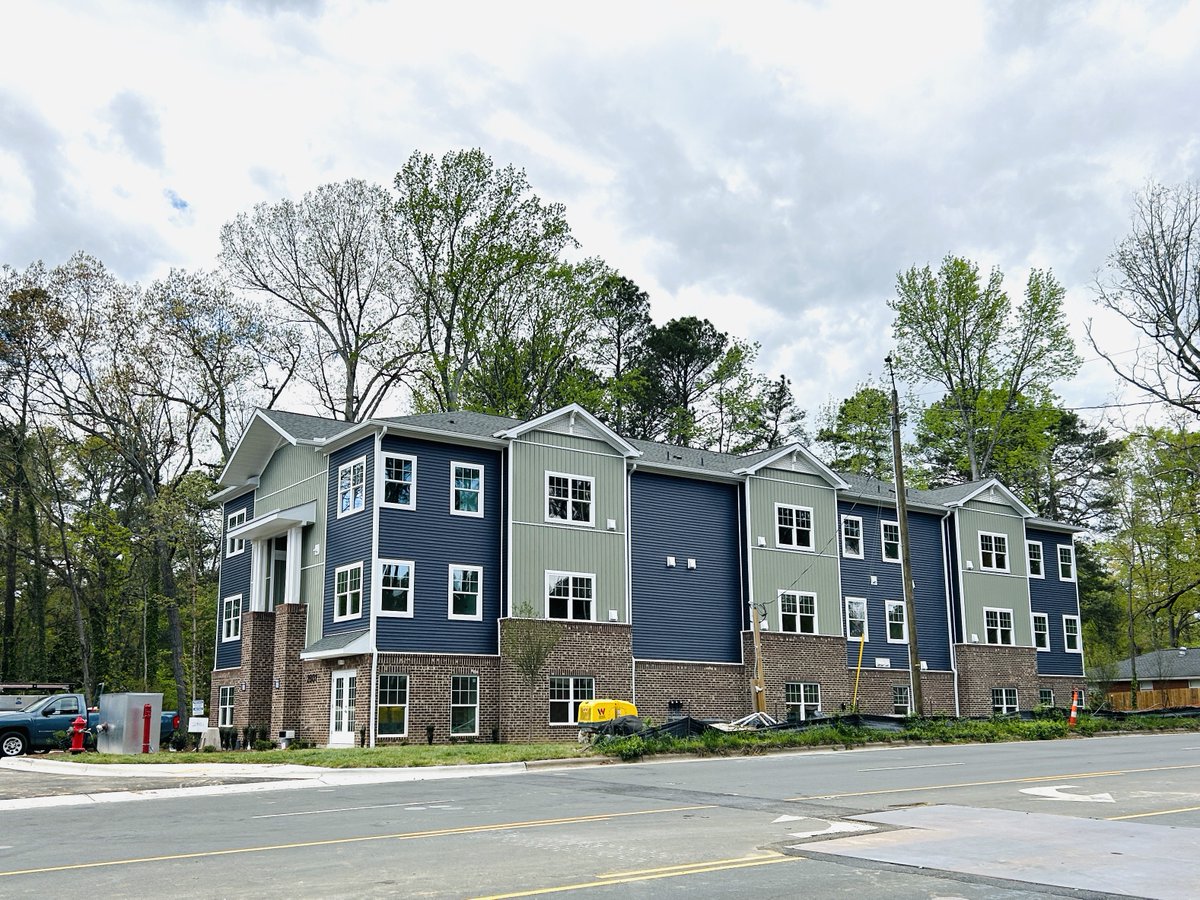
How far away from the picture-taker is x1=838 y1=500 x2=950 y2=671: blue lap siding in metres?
42.8

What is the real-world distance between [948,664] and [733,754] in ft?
74.4

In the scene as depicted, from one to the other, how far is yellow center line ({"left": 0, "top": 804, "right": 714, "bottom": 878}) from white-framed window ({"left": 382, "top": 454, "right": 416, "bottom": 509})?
749 inches

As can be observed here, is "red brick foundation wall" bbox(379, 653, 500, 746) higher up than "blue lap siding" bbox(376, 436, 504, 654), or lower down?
lower down

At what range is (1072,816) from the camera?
13148 millimetres

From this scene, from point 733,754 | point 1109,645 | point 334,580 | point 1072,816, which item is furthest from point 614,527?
point 1109,645

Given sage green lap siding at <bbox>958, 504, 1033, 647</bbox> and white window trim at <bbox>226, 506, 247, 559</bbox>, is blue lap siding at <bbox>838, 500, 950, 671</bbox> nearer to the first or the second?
sage green lap siding at <bbox>958, 504, 1033, 647</bbox>

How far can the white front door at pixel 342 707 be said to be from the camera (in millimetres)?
31594

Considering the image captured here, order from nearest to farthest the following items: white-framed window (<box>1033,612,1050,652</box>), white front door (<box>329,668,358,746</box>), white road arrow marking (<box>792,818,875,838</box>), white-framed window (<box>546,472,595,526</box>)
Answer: white road arrow marking (<box>792,818,875,838</box>), white front door (<box>329,668,358,746</box>), white-framed window (<box>546,472,595,526</box>), white-framed window (<box>1033,612,1050,652</box>)

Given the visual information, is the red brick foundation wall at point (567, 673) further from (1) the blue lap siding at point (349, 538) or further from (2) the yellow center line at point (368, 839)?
(2) the yellow center line at point (368, 839)

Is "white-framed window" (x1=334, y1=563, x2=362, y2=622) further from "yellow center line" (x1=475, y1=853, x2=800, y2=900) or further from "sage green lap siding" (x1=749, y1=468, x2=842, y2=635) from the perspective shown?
"yellow center line" (x1=475, y1=853, x2=800, y2=900)

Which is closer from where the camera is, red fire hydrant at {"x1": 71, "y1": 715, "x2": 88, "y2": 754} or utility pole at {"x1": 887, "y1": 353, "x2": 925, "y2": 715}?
red fire hydrant at {"x1": 71, "y1": 715, "x2": 88, "y2": 754}

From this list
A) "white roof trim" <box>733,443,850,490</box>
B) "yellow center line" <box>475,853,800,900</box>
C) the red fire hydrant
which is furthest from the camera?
"white roof trim" <box>733,443,850,490</box>

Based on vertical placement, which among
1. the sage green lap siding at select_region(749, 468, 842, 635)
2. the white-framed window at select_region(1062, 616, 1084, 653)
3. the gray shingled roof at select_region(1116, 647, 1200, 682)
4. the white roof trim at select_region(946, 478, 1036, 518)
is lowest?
the gray shingled roof at select_region(1116, 647, 1200, 682)

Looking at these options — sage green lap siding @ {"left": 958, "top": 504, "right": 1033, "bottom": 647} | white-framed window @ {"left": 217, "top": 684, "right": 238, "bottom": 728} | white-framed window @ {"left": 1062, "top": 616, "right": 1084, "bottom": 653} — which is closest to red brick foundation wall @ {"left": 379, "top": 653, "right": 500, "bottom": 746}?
white-framed window @ {"left": 217, "top": 684, "right": 238, "bottom": 728}
